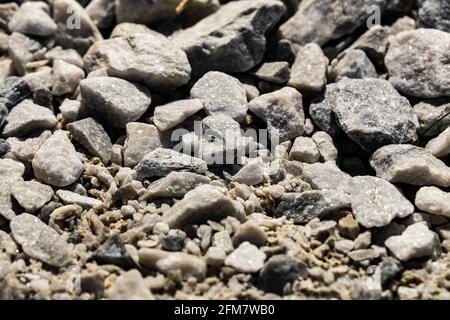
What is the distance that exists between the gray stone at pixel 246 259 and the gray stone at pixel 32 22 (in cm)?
165

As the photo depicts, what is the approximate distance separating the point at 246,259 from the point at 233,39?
1.21 m

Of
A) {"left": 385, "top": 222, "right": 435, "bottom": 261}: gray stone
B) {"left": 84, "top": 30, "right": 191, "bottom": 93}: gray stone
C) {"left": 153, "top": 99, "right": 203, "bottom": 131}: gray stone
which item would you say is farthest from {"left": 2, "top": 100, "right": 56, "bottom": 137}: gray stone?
{"left": 385, "top": 222, "right": 435, "bottom": 261}: gray stone

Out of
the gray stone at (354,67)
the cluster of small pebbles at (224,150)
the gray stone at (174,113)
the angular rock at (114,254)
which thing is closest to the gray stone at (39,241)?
the cluster of small pebbles at (224,150)

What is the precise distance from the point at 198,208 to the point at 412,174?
0.85 m

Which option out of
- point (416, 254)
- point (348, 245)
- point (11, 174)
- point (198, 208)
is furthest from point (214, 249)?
point (11, 174)

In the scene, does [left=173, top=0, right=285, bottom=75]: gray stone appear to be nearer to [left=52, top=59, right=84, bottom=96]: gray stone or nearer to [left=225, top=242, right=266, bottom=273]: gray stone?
[left=52, top=59, right=84, bottom=96]: gray stone

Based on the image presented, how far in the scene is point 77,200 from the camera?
102 inches

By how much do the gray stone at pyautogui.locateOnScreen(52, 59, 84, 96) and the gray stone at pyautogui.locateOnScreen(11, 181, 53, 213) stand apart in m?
0.60

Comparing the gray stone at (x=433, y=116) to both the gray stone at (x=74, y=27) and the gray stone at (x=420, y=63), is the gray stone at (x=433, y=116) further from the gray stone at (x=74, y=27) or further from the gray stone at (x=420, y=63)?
the gray stone at (x=74, y=27)

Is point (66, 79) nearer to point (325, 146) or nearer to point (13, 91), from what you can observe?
point (13, 91)

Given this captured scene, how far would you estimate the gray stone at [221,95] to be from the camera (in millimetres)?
2906

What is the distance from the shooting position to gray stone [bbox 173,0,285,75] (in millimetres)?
3093

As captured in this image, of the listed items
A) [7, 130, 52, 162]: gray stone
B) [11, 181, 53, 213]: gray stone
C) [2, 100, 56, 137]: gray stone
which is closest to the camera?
[11, 181, 53, 213]: gray stone

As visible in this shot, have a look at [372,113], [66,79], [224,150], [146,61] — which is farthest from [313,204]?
[66,79]
